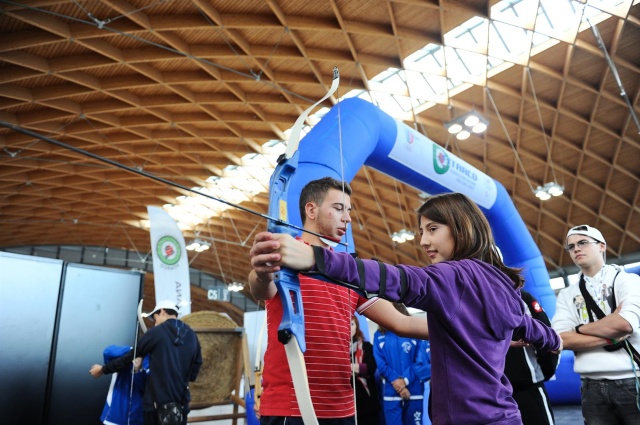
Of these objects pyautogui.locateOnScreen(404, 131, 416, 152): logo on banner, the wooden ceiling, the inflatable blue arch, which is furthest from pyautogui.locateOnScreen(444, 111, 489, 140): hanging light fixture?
pyautogui.locateOnScreen(404, 131, 416, 152): logo on banner

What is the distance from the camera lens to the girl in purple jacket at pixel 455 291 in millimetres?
960

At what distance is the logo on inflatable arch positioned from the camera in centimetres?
621

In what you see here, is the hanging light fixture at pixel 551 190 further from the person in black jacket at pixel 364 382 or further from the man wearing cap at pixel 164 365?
the man wearing cap at pixel 164 365

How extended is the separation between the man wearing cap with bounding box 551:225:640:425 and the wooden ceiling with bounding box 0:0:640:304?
7.88 meters

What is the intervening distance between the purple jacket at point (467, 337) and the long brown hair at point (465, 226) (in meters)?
0.08

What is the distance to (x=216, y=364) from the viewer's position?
5629 mm

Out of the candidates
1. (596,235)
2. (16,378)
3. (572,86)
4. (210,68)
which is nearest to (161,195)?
(210,68)

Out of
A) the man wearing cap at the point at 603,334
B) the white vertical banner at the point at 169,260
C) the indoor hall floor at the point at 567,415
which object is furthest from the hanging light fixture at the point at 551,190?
the man wearing cap at the point at 603,334

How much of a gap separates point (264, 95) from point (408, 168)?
7.51m

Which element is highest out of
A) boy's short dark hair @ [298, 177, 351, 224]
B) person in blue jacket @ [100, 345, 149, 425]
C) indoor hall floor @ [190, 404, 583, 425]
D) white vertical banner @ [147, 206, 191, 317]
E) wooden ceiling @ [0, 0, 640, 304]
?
wooden ceiling @ [0, 0, 640, 304]

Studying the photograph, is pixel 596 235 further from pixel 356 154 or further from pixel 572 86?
pixel 572 86

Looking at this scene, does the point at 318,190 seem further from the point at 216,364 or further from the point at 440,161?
the point at 440,161

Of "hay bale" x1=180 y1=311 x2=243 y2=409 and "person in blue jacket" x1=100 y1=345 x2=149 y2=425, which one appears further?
"hay bale" x1=180 y1=311 x2=243 y2=409

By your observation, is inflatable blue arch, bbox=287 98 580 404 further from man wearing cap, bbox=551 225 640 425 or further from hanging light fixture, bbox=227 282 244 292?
hanging light fixture, bbox=227 282 244 292
